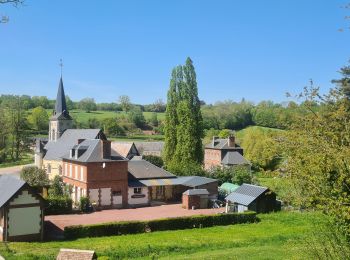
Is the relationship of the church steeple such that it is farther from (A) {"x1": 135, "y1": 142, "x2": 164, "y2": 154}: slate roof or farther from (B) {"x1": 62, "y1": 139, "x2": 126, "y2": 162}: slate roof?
(A) {"x1": 135, "y1": 142, "x2": 164, "y2": 154}: slate roof

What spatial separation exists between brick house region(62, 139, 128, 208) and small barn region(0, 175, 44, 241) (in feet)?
34.9

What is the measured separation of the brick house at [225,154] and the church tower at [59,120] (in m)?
19.4

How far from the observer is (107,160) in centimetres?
3575

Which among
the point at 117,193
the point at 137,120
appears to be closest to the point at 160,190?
the point at 117,193

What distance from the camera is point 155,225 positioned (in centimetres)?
2681

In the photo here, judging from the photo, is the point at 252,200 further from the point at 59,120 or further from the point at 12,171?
the point at 12,171

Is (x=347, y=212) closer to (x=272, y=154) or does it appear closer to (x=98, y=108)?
(x=272, y=154)

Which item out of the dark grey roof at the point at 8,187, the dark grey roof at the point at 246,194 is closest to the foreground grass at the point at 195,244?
the dark grey roof at the point at 8,187

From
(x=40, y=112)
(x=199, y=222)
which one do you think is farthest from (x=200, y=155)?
(x=40, y=112)

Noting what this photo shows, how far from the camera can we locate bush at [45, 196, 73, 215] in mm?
31938

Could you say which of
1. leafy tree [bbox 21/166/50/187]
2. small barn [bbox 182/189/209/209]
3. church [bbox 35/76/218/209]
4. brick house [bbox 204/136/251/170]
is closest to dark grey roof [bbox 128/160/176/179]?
church [bbox 35/76/218/209]

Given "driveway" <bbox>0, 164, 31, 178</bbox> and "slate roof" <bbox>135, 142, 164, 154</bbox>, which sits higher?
"slate roof" <bbox>135, 142, 164, 154</bbox>

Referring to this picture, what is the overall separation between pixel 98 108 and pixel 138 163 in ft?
387

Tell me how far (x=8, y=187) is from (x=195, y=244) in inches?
442
